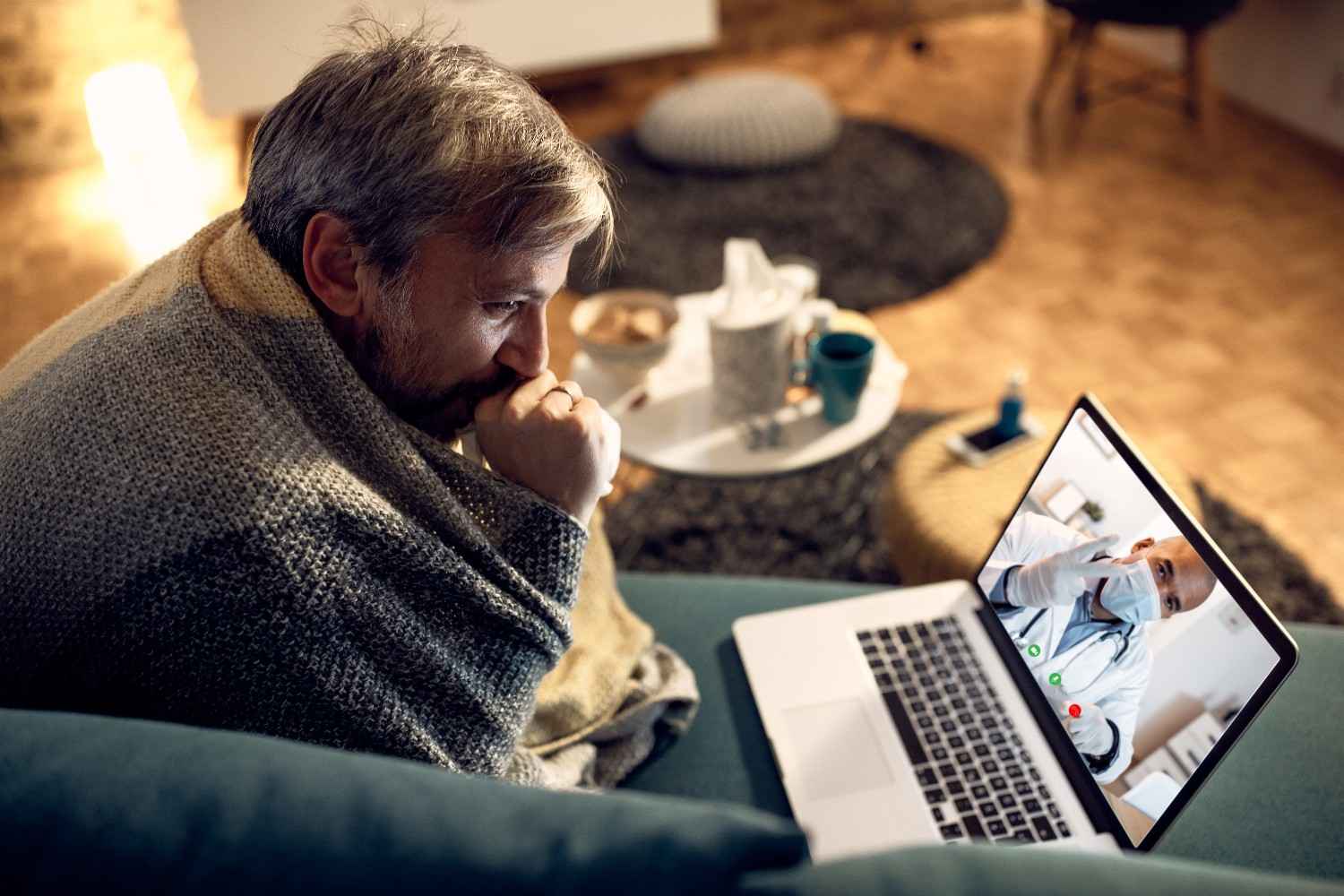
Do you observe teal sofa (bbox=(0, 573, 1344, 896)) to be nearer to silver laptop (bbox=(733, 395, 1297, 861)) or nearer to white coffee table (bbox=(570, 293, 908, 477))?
silver laptop (bbox=(733, 395, 1297, 861))

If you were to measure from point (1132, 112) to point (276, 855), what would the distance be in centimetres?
403

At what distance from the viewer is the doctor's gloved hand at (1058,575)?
0.95m

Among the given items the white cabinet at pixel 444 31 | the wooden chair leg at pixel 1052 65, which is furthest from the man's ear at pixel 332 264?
the wooden chair leg at pixel 1052 65

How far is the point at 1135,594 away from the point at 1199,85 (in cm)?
309

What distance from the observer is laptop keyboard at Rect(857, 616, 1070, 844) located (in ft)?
3.26

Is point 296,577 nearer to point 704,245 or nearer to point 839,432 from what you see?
point 839,432

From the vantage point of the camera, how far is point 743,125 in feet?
11.2

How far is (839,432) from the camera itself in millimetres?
1561

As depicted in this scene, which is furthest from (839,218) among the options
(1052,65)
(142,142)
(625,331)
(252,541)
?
(252,541)

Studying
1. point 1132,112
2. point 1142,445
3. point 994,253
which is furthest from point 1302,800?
point 1132,112

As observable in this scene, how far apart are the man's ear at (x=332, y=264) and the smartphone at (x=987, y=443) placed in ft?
3.57

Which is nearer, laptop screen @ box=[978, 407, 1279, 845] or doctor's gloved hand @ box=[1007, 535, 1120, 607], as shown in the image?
laptop screen @ box=[978, 407, 1279, 845]

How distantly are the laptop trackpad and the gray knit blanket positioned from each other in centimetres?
33

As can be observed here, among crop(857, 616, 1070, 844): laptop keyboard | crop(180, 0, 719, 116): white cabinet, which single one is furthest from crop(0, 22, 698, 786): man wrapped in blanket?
crop(180, 0, 719, 116): white cabinet
